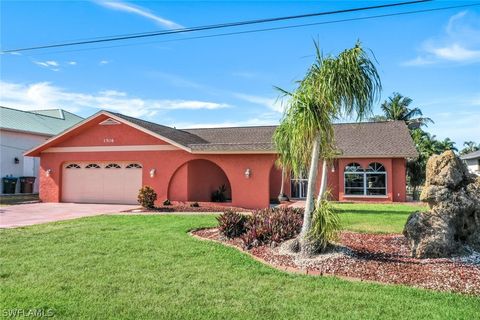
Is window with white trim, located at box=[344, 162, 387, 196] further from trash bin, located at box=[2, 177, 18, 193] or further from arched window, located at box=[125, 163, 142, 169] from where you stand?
trash bin, located at box=[2, 177, 18, 193]

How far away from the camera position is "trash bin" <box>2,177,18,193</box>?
84.7 ft

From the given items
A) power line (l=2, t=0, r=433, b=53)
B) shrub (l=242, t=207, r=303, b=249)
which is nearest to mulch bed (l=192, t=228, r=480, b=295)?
shrub (l=242, t=207, r=303, b=249)

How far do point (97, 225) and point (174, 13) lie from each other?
7305 millimetres

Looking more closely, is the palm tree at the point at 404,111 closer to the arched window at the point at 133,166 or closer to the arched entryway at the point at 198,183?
the arched entryway at the point at 198,183

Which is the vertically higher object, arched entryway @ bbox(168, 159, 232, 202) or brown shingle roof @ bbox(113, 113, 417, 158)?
brown shingle roof @ bbox(113, 113, 417, 158)

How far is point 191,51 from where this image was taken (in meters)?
14.2

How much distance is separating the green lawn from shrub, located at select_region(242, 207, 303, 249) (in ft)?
2.25

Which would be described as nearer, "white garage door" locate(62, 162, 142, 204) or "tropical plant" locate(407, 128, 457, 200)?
"white garage door" locate(62, 162, 142, 204)

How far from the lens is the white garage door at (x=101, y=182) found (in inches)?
809

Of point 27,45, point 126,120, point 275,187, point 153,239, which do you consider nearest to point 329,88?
point 153,239

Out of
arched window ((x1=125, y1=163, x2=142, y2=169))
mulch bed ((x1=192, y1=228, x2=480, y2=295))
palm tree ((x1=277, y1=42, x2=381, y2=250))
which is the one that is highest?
palm tree ((x1=277, y1=42, x2=381, y2=250))

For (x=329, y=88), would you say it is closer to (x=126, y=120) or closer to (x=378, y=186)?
(x=126, y=120)

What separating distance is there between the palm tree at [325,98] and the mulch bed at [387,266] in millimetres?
650

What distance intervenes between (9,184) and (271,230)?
24567 millimetres
